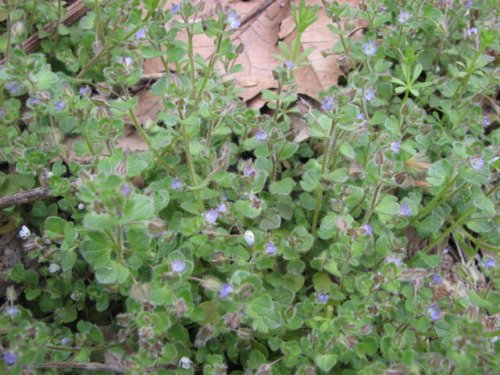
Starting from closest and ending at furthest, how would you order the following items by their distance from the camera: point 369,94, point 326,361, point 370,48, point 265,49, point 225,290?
point 225,290 → point 326,361 → point 369,94 → point 370,48 → point 265,49

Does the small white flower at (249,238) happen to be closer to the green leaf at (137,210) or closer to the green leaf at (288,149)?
the green leaf at (288,149)

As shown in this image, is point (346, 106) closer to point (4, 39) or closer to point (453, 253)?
point (453, 253)

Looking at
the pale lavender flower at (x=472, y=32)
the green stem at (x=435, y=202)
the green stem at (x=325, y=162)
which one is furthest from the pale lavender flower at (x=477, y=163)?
the pale lavender flower at (x=472, y=32)

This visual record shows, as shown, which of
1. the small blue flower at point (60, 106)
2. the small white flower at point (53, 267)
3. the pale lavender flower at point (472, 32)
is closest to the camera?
the small white flower at point (53, 267)

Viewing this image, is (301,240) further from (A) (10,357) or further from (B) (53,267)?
(A) (10,357)

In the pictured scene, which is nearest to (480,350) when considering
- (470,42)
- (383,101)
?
(383,101)

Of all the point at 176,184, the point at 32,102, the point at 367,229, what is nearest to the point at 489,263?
the point at 367,229

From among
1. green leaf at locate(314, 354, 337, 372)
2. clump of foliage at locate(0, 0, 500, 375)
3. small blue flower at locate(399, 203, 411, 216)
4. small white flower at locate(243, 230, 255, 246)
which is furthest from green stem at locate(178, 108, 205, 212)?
small blue flower at locate(399, 203, 411, 216)
